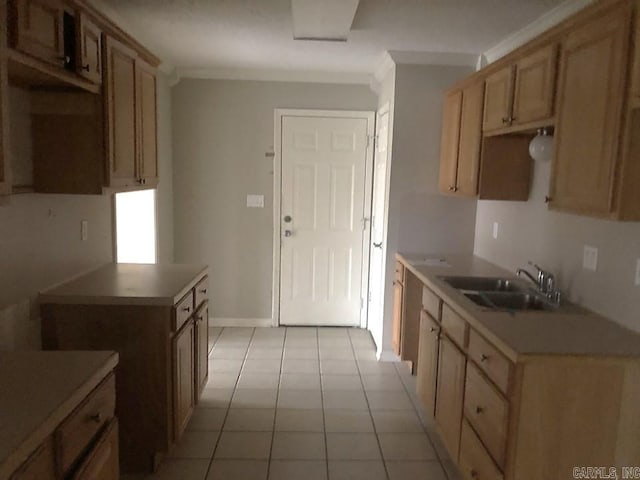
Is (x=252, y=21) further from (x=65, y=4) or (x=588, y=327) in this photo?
(x=588, y=327)

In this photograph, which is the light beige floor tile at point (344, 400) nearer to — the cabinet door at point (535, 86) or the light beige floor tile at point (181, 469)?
the light beige floor tile at point (181, 469)

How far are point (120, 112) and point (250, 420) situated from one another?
1.95 metres

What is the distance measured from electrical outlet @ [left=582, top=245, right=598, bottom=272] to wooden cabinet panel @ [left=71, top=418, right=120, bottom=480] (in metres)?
2.15

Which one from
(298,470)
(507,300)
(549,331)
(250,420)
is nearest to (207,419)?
(250,420)

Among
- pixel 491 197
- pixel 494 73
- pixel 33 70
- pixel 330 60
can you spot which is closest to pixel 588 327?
pixel 491 197

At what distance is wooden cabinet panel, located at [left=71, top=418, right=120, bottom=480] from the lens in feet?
4.77

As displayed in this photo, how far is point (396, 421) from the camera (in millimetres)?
3150

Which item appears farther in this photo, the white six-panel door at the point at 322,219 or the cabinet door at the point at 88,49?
the white six-panel door at the point at 322,219

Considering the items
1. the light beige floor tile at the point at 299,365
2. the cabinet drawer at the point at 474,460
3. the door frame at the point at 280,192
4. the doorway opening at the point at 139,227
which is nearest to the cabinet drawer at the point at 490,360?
the cabinet drawer at the point at 474,460

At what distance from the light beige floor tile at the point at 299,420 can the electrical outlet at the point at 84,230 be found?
158 cm

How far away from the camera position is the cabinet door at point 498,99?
106 inches

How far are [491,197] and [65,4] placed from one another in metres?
2.46

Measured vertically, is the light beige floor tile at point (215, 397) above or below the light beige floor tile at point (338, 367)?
below

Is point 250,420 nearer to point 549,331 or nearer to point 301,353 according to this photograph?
point 301,353
